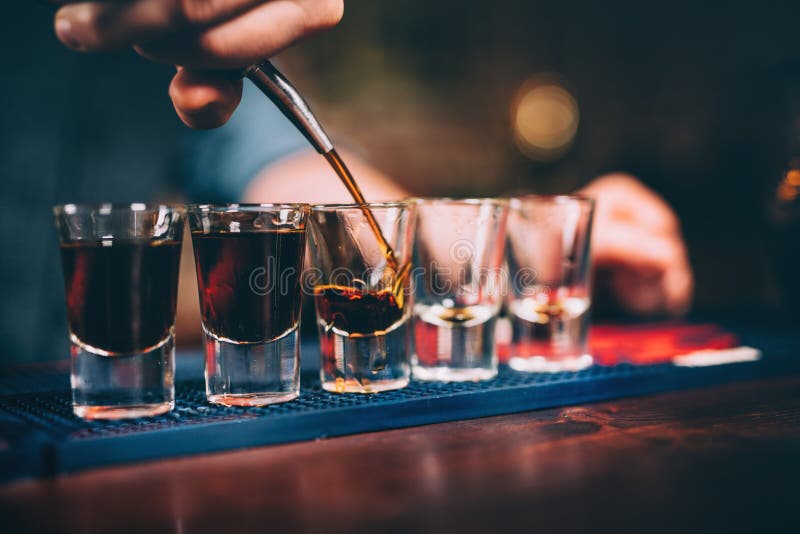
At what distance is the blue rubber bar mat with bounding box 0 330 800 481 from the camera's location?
0.58 meters

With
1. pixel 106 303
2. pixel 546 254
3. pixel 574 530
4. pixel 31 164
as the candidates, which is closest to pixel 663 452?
pixel 574 530

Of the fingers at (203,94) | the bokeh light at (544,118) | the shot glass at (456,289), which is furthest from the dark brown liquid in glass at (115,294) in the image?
the bokeh light at (544,118)

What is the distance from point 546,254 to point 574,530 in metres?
0.51

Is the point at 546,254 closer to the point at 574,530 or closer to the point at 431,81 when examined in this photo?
the point at 574,530

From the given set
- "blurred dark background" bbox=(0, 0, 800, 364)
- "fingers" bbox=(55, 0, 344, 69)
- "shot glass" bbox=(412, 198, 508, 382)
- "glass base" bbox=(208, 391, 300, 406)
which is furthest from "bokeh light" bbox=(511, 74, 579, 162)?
"glass base" bbox=(208, 391, 300, 406)

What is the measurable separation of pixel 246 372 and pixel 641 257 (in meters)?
0.87

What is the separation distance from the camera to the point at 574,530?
18.0 inches

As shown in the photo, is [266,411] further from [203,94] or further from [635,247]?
[635,247]

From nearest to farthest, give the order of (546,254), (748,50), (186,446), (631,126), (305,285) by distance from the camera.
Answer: (186,446) < (305,285) < (546,254) < (748,50) < (631,126)

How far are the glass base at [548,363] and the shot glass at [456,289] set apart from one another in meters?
0.08

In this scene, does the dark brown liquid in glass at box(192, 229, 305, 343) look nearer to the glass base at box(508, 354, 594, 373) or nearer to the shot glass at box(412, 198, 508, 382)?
the shot glass at box(412, 198, 508, 382)

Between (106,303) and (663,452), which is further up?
(106,303)

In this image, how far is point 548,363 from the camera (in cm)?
93

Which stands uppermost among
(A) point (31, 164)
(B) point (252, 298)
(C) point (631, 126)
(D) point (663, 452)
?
(C) point (631, 126)
